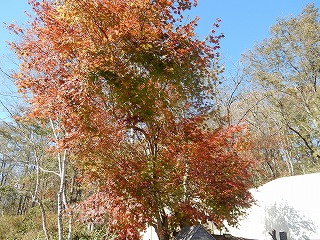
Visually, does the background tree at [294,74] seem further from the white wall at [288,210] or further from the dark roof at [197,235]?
the dark roof at [197,235]

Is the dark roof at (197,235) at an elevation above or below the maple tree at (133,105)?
below

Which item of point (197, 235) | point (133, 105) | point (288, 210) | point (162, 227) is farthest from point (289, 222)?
point (133, 105)

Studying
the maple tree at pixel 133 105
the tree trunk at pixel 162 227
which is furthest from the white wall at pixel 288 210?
the tree trunk at pixel 162 227

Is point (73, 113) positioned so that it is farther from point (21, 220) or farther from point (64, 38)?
point (21, 220)

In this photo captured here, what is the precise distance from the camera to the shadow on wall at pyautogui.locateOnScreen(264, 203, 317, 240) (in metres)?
10.7

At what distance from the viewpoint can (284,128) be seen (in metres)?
22.0

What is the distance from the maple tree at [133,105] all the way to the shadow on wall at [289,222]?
4928mm

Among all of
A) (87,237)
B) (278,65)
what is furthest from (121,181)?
(278,65)

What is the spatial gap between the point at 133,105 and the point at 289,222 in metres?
9.62

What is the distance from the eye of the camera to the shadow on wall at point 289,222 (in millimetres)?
10727

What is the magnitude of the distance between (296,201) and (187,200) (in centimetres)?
627

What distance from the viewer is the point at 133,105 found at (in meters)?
6.00

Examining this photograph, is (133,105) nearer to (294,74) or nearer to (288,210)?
(288,210)

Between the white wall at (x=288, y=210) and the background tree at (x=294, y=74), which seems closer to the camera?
the white wall at (x=288, y=210)
